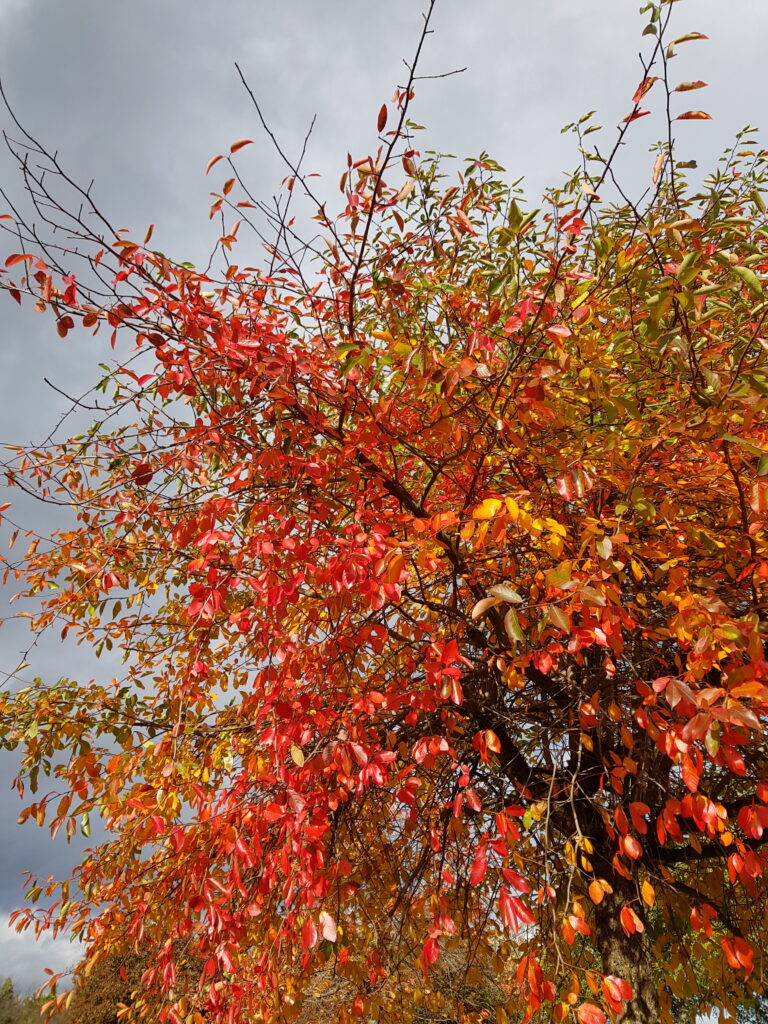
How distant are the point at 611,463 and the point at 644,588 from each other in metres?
1.47

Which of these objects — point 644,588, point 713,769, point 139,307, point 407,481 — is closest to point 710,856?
point 713,769

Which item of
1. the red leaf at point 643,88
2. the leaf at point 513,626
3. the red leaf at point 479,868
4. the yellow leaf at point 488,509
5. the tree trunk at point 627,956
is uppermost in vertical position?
the red leaf at point 643,88

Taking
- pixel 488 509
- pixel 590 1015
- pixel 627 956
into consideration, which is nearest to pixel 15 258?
pixel 488 509

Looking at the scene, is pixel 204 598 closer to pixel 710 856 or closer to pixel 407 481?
pixel 407 481

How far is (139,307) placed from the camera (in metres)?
2.84

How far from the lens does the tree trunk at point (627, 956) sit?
378cm

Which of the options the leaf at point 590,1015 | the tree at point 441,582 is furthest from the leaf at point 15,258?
the leaf at point 590,1015

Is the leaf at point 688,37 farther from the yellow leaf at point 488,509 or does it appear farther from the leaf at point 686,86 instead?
the yellow leaf at point 488,509

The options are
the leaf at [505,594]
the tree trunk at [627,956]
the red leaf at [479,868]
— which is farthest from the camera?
the tree trunk at [627,956]

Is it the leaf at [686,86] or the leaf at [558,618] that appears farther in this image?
the leaf at [686,86]

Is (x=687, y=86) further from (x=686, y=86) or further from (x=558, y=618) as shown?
(x=558, y=618)

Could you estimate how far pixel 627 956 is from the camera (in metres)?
4.00

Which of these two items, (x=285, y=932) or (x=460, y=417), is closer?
(x=285, y=932)

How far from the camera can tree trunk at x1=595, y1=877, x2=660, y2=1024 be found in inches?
149
